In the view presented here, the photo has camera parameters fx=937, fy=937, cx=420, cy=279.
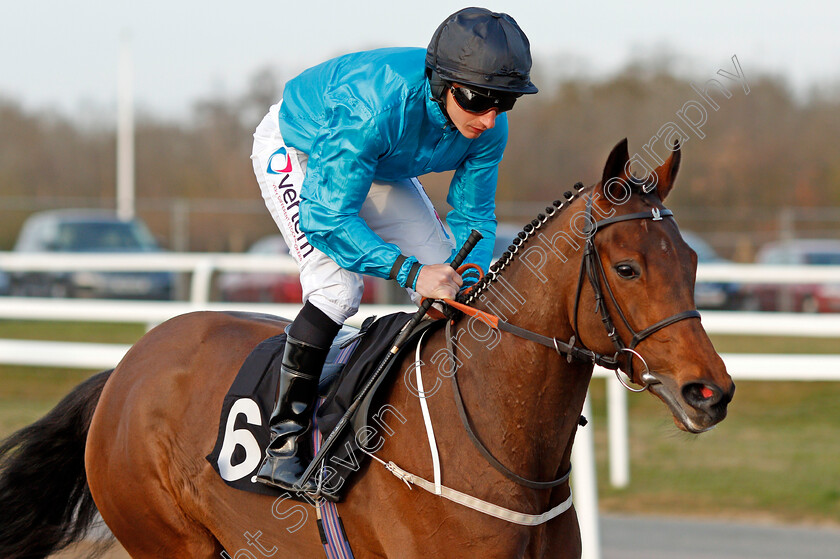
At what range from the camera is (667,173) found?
98.9 inches

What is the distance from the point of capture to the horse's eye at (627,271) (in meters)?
2.30

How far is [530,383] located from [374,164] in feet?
2.58

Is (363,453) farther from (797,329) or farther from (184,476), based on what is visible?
(797,329)

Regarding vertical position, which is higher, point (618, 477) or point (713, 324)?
point (713, 324)

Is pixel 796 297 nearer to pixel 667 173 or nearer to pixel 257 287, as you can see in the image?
pixel 257 287

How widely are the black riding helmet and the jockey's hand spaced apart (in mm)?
519

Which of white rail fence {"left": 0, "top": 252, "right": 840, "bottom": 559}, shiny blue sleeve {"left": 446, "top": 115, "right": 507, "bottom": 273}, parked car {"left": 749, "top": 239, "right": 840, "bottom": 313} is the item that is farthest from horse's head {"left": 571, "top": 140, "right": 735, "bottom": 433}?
parked car {"left": 749, "top": 239, "right": 840, "bottom": 313}

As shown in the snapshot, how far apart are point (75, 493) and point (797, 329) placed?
3.84 metres

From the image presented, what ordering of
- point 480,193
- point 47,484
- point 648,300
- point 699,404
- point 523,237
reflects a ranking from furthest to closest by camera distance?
point 47,484
point 480,193
point 523,237
point 648,300
point 699,404

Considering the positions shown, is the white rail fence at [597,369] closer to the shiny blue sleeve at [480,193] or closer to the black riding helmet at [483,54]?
the shiny blue sleeve at [480,193]

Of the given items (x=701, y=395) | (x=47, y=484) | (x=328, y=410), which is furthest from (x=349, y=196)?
(x=47, y=484)

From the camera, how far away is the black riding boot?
281cm

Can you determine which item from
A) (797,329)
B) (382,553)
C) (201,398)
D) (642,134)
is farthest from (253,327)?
(642,134)

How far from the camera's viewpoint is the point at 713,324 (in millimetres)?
5223
